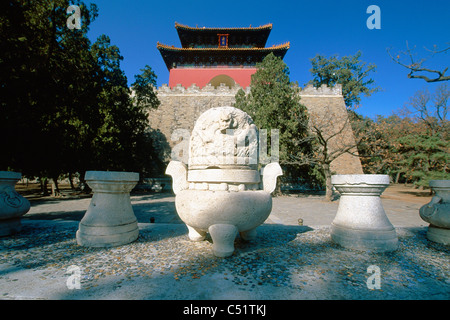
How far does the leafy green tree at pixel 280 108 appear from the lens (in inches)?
460

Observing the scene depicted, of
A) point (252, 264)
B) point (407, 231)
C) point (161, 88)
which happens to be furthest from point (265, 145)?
point (161, 88)

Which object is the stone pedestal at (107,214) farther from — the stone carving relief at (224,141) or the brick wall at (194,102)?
the brick wall at (194,102)

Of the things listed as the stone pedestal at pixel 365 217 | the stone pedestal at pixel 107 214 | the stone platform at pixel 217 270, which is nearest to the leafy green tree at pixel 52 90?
the stone platform at pixel 217 270

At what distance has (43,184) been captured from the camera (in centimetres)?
1355

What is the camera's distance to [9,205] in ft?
11.9

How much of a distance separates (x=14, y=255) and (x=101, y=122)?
8757mm

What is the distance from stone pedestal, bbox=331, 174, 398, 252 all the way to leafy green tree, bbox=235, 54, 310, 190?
8.05m

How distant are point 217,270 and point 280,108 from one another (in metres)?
10.9

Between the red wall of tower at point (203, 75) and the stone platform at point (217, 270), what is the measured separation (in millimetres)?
19002

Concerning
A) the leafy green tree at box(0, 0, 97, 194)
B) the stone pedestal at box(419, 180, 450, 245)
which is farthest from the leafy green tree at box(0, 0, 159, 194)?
the stone pedestal at box(419, 180, 450, 245)

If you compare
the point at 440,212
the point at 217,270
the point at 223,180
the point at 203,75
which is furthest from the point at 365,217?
the point at 203,75

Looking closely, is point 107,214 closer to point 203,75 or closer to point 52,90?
point 52,90
